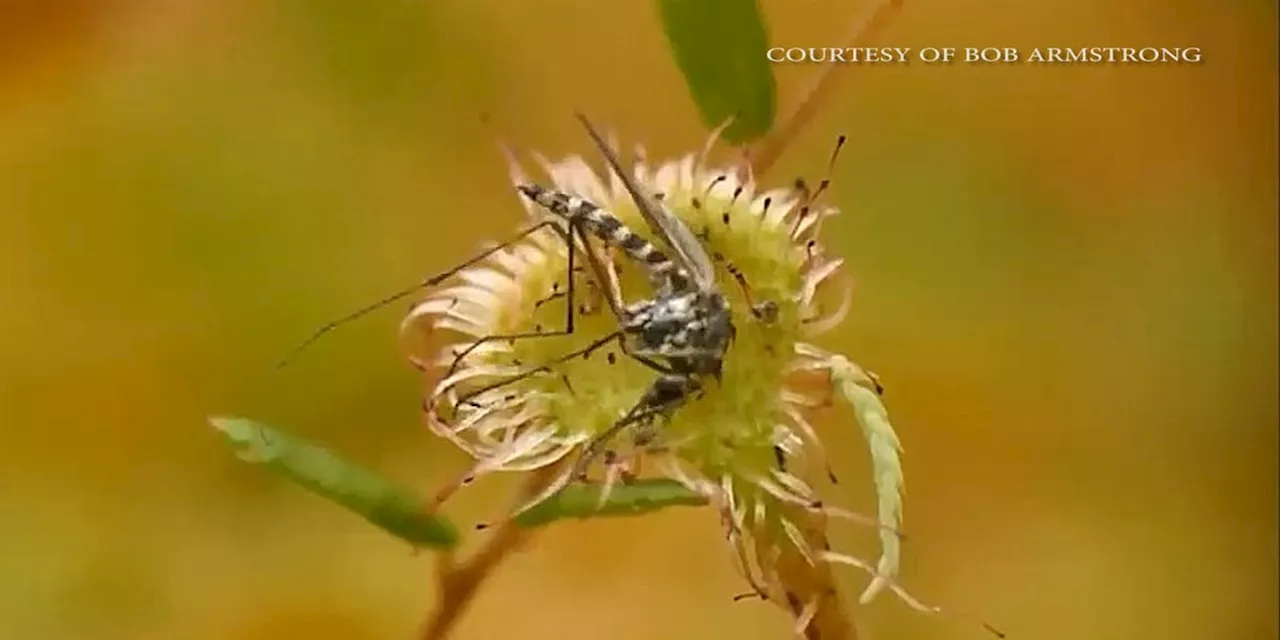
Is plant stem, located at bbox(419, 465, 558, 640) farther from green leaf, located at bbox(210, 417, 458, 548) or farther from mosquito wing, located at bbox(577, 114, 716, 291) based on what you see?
mosquito wing, located at bbox(577, 114, 716, 291)

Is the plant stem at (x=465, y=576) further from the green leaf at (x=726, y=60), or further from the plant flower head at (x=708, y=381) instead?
the green leaf at (x=726, y=60)

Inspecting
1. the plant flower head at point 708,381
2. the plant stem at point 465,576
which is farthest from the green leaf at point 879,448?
the plant stem at point 465,576

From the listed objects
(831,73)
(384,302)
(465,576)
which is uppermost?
(831,73)

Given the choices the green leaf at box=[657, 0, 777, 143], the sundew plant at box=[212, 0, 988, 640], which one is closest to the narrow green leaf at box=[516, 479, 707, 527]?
the sundew plant at box=[212, 0, 988, 640]

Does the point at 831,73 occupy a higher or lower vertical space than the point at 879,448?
higher

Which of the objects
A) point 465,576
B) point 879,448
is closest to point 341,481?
point 465,576

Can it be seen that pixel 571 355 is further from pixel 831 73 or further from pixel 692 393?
pixel 831 73

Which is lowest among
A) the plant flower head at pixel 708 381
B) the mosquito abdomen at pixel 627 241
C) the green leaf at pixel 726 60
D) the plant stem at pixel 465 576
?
the plant stem at pixel 465 576
